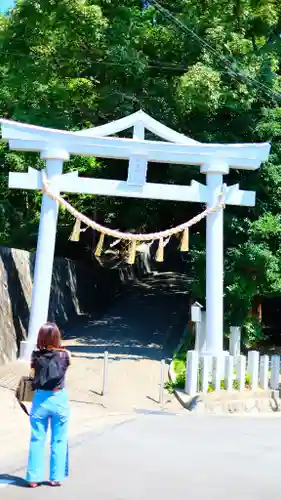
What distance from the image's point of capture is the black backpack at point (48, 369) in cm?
543

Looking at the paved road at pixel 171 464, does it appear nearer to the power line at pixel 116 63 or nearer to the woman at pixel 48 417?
the woman at pixel 48 417

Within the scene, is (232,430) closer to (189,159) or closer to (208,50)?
(189,159)

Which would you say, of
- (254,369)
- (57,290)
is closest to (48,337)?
(254,369)

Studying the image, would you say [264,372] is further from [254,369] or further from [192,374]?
[192,374]

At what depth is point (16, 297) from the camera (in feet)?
51.9

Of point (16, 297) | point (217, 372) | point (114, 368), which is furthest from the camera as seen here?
point (16, 297)

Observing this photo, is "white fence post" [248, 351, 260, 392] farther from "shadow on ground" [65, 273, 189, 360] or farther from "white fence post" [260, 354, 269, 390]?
"shadow on ground" [65, 273, 189, 360]

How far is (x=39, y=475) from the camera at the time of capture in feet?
17.8

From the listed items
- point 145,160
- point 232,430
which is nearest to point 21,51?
point 145,160

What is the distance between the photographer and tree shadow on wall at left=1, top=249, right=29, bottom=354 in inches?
601

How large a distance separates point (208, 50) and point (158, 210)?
18.8 feet

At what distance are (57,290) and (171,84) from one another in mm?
7075

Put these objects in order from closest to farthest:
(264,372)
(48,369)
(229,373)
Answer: (48,369) → (229,373) → (264,372)

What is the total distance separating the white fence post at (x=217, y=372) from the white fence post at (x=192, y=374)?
0.48m
